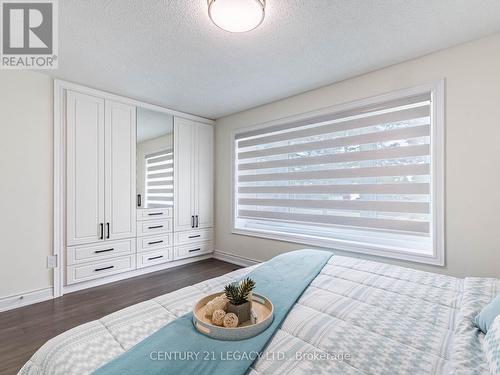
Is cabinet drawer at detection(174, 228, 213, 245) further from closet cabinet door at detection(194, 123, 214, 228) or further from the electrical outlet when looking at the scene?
the electrical outlet

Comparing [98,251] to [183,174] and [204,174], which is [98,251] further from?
[204,174]

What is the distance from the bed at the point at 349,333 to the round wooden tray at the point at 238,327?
2.9 inches

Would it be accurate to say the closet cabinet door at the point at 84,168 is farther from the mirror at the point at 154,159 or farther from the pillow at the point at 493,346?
the pillow at the point at 493,346

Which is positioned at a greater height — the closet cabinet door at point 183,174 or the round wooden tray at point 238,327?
the closet cabinet door at point 183,174

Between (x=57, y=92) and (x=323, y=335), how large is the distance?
11.6 ft

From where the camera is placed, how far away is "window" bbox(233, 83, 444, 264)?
8.02 feet

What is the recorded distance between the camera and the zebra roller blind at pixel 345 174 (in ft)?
8.21

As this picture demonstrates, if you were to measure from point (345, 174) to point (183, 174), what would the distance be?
8.20 feet

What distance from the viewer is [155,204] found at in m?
3.75

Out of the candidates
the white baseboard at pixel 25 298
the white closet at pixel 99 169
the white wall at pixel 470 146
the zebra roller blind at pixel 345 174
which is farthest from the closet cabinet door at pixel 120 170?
the white wall at pixel 470 146

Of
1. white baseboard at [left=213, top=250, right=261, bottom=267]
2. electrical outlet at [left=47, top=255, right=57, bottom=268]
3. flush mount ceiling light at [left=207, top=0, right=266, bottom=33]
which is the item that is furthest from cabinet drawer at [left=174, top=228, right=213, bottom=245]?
flush mount ceiling light at [left=207, top=0, right=266, bottom=33]

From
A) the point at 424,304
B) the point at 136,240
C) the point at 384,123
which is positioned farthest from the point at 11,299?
the point at 384,123

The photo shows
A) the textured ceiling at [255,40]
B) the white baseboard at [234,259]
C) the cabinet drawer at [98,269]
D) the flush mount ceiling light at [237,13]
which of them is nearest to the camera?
the flush mount ceiling light at [237,13]

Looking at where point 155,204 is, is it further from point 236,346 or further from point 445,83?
point 445,83
